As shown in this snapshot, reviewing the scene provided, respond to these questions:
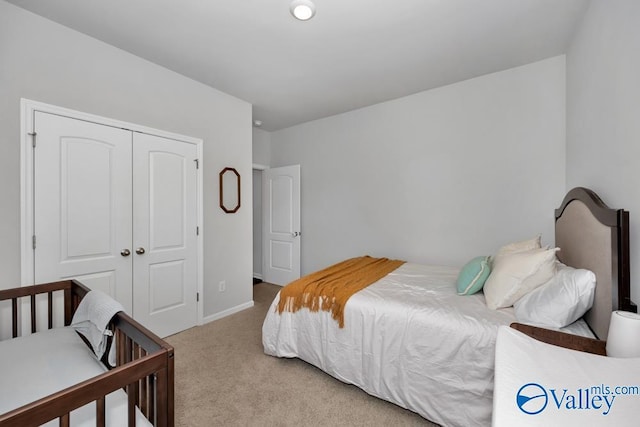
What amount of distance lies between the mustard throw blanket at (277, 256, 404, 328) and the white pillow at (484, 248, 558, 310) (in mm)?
892

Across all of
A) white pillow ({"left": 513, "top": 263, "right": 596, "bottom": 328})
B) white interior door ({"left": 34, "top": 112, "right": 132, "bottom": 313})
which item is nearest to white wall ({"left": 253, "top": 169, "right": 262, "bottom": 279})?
white interior door ({"left": 34, "top": 112, "right": 132, "bottom": 313})

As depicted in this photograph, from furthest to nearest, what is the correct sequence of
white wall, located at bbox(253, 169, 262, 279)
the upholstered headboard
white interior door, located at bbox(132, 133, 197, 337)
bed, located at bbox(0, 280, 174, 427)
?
white wall, located at bbox(253, 169, 262, 279)
white interior door, located at bbox(132, 133, 197, 337)
the upholstered headboard
bed, located at bbox(0, 280, 174, 427)

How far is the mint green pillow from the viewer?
1.92 metres

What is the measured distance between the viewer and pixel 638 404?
0.74m

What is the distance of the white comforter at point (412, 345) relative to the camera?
1.47 metres

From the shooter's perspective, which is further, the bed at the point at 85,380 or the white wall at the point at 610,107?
the white wall at the point at 610,107

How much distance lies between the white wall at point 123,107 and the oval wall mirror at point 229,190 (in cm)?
7

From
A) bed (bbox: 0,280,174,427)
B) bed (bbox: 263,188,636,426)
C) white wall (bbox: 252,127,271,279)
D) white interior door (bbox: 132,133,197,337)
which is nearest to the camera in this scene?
bed (bbox: 0,280,174,427)

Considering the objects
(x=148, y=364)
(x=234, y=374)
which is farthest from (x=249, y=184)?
(x=148, y=364)

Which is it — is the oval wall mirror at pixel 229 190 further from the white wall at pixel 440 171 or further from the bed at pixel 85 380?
the bed at pixel 85 380

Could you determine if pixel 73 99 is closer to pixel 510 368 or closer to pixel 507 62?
pixel 510 368

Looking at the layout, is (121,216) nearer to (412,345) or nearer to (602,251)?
(412,345)

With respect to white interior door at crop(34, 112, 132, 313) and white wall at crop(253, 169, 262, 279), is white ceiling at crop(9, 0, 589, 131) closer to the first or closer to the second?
white interior door at crop(34, 112, 132, 313)

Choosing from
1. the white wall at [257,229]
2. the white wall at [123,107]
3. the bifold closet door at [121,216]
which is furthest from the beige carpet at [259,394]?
the white wall at [257,229]
